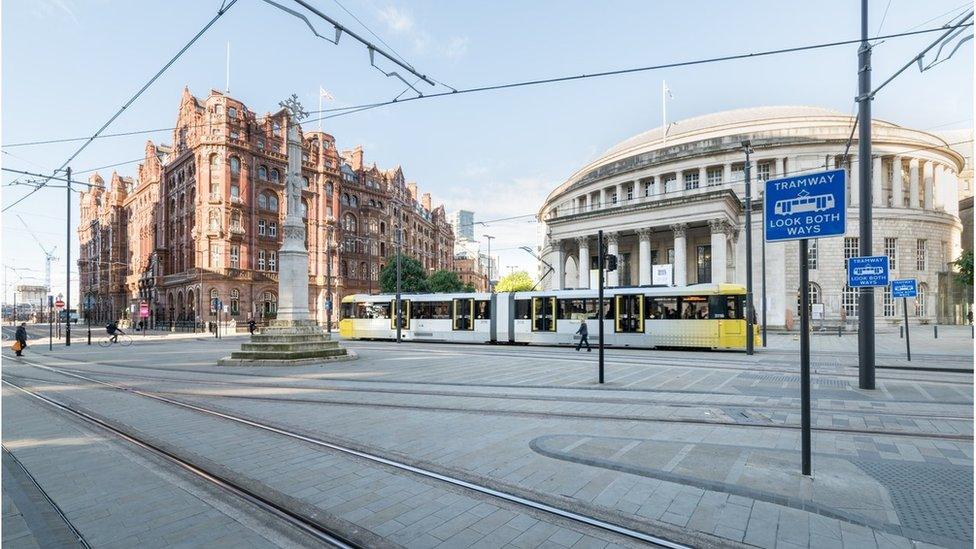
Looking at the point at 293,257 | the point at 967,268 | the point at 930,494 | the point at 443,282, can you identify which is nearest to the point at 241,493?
the point at 930,494

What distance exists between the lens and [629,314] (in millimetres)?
22672

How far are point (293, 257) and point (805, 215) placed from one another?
54.1 ft

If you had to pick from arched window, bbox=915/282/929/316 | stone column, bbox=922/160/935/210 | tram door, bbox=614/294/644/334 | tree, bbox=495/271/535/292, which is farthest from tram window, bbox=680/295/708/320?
tree, bbox=495/271/535/292

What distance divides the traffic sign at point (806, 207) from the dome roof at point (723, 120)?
5331cm

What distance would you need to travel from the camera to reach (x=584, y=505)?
418cm

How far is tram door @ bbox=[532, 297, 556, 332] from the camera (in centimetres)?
2467

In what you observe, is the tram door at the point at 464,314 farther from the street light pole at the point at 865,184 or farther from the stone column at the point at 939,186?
the stone column at the point at 939,186

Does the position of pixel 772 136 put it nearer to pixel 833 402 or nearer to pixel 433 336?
pixel 433 336

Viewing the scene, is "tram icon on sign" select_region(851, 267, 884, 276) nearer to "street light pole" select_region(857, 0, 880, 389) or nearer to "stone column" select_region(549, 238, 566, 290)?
"street light pole" select_region(857, 0, 880, 389)

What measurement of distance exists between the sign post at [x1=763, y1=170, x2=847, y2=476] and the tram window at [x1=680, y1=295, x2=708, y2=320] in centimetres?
1718

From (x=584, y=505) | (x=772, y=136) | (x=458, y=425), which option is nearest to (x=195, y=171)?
(x=458, y=425)

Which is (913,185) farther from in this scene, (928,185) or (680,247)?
(680,247)

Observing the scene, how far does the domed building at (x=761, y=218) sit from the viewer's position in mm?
41031

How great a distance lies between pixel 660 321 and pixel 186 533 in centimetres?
2114
